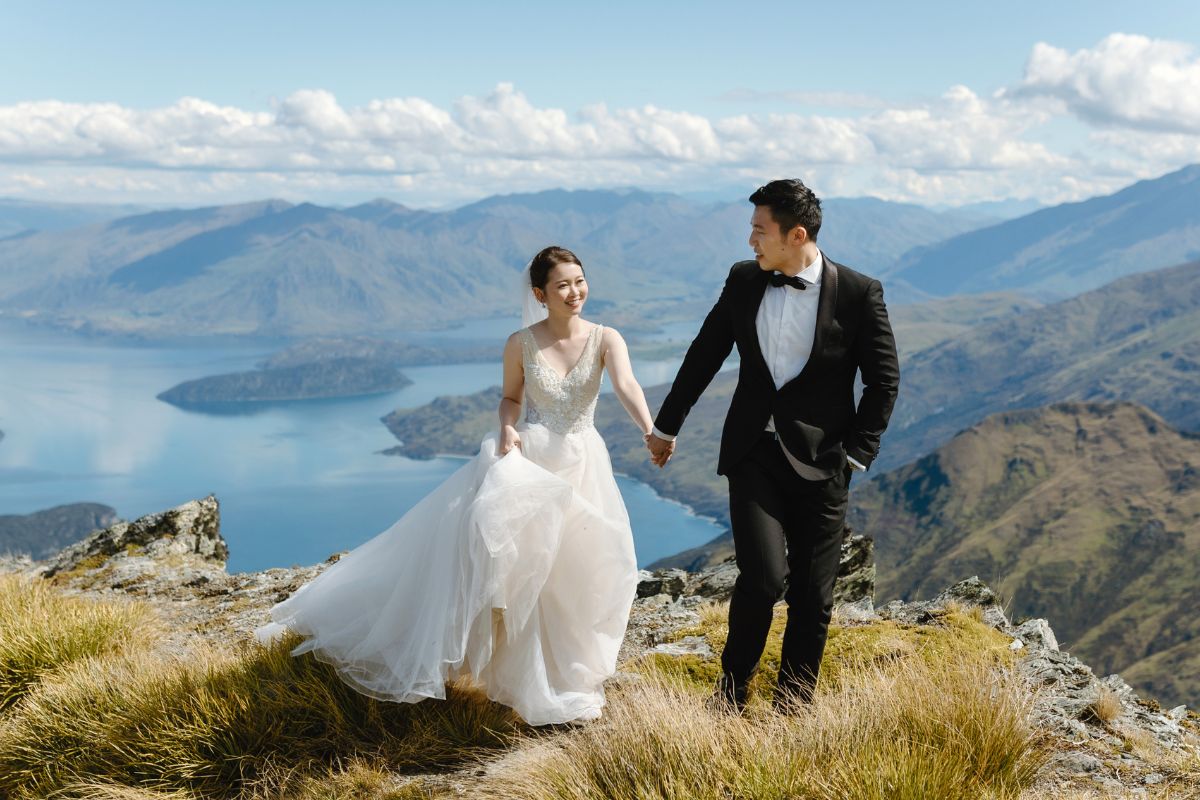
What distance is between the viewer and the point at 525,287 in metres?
6.62

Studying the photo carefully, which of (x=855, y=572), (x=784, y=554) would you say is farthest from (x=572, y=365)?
(x=855, y=572)

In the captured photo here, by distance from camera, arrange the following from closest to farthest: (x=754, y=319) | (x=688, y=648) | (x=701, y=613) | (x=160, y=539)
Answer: (x=754, y=319) → (x=688, y=648) → (x=701, y=613) → (x=160, y=539)

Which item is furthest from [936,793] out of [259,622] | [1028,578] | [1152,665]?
[1028,578]

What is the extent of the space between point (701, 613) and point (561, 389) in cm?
333

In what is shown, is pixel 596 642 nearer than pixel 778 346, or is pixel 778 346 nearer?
pixel 778 346

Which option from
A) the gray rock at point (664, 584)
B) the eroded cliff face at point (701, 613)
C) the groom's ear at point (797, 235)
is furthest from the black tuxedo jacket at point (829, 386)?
the gray rock at point (664, 584)

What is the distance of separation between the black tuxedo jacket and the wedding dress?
3.65 feet

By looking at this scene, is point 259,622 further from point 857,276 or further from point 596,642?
point 857,276

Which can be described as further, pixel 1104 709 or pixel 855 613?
pixel 855 613

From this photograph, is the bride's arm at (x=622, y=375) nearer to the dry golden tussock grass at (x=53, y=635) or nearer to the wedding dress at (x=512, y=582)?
the wedding dress at (x=512, y=582)

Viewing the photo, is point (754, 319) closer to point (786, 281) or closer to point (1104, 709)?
point (786, 281)

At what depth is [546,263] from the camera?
20.7ft

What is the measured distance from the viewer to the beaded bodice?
6336mm

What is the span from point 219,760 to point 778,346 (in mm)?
4141
